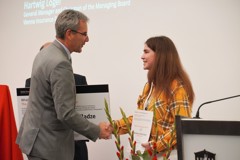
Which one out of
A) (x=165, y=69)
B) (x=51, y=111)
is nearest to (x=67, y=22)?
(x=51, y=111)

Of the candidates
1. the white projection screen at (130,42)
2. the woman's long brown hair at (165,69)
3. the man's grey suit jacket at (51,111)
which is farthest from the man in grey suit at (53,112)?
the white projection screen at (130,42)

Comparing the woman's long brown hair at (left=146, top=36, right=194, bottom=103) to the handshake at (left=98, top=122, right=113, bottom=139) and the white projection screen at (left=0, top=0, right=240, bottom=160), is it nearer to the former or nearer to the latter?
the handshake at (left=98, top=122, right=113, bottom=139)

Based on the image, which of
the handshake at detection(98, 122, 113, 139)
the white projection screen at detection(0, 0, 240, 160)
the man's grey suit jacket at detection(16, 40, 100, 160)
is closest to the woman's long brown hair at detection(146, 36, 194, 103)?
the handshake at detection(98, 122, 113, 139)

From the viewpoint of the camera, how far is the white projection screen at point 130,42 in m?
2.88

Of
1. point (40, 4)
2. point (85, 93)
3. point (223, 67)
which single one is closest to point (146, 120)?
point (85, 93)

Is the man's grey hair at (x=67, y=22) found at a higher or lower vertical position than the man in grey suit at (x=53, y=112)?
higher

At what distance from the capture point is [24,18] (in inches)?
152

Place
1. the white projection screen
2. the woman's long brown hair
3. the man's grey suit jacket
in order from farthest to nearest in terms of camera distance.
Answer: the white projection screen < the woman's long brown hair < the man's grey suit jacket

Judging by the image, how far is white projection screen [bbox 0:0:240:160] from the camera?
9.44 feet

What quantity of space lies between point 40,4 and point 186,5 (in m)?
1.56

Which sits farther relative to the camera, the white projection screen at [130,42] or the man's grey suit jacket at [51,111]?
the white projection screen at [130,42]

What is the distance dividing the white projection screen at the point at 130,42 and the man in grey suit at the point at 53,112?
128 centimetres

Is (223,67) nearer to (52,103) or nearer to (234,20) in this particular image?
(234,20)

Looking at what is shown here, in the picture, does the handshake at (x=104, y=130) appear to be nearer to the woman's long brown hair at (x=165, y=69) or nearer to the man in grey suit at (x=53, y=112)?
the man in grey suit at (x=53, y=112)
